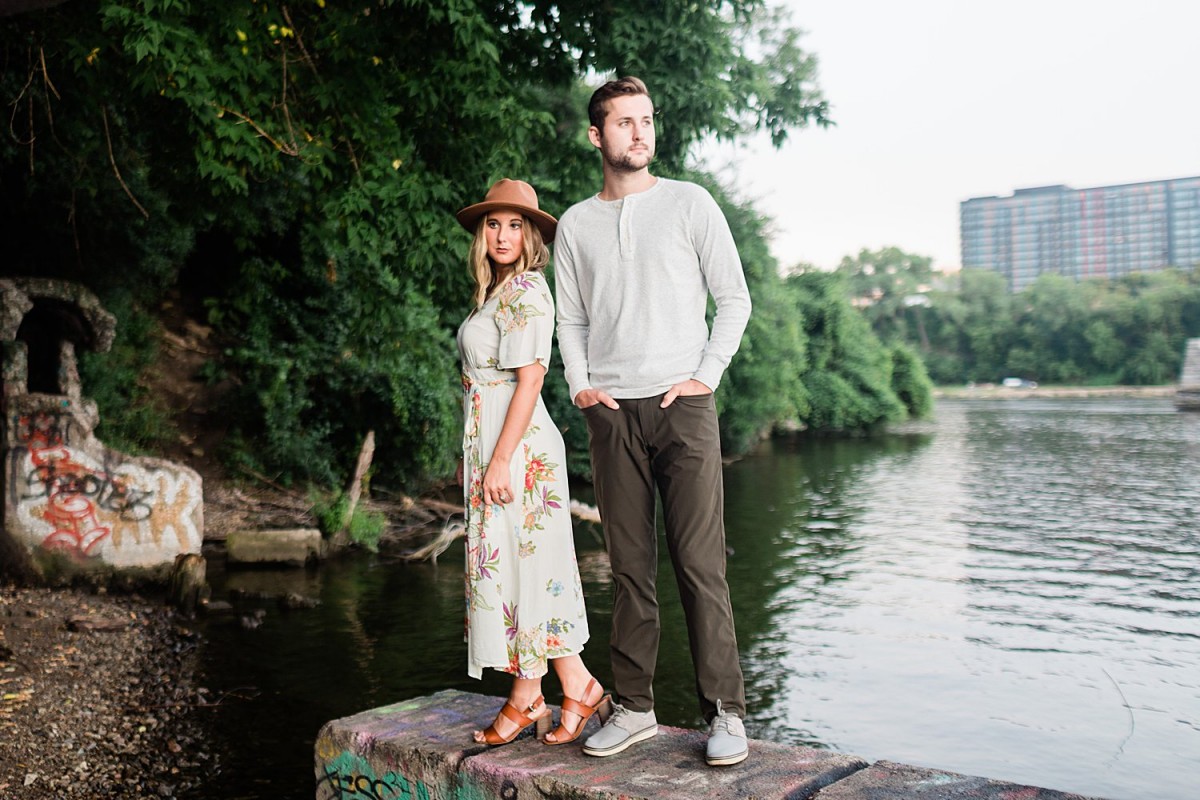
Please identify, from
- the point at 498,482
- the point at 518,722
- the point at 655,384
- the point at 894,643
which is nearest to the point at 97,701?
the point at 518,722

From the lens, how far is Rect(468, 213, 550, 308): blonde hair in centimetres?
426

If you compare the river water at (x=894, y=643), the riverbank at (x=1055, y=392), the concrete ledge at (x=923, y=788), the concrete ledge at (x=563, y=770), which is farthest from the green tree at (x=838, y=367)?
the concrete ledge at (x=923, y=788)

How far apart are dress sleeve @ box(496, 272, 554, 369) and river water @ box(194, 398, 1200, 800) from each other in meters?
4.13

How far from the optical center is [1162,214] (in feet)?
443

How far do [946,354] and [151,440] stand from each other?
8952 centimetres

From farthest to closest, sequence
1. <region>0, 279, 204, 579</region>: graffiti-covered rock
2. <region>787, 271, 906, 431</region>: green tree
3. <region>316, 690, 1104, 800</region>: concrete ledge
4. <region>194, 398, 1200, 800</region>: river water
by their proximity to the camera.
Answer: <region>787, 271, 906, 431</region>: green tree → <region>0, 279, 204, 579</region>: graffiti-covered rock → <region>194, 398, 1200, 800</region>: river water → <region>316, 690, 1104, 800</region>: concrete ledge

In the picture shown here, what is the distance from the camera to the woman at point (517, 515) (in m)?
4.16

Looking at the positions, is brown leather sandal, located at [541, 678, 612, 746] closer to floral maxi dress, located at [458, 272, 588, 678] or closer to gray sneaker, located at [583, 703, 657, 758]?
gray sneaker, located at [583, 703, 657, 758]

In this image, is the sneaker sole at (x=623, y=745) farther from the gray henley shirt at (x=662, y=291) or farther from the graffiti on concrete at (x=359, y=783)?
the gray henley shirt at (x=662, y=291)

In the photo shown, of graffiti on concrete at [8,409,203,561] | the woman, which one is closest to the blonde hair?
the woman

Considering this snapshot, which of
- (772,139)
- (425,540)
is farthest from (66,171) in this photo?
(772,139)

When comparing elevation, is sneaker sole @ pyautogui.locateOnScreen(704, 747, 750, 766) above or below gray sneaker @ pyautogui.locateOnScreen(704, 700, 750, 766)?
below

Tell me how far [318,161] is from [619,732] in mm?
6528

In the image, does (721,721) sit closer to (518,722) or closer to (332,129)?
(518,722)
